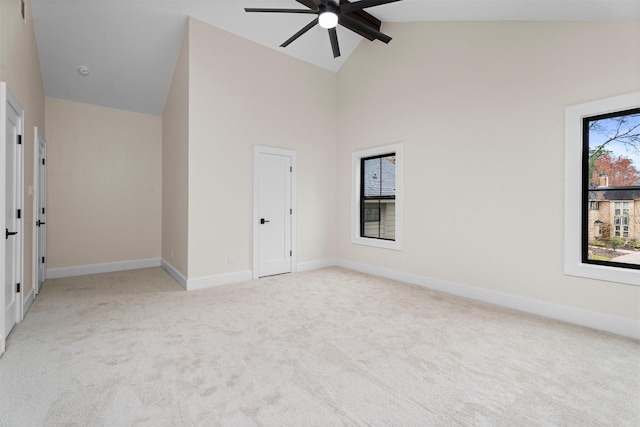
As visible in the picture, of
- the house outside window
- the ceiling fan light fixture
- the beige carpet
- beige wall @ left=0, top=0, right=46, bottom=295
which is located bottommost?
the beige carpet

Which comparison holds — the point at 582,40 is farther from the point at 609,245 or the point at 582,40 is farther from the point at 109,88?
the point at 109,88

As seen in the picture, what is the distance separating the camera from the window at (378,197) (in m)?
4.73

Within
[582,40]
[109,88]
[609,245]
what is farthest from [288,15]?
[609,245]

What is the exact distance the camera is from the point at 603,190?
2.98 metres

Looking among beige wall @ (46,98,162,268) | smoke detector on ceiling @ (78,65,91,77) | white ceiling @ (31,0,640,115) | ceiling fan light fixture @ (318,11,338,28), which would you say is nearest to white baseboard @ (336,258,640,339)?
white ceiling @ (31,0,640,115)

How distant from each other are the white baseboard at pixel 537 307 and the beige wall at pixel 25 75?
4.78m

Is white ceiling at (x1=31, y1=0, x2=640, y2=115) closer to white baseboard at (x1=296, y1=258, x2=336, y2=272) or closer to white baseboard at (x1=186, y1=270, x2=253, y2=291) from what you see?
white baseboard at (x1=186, y1=270, x2=253, y2=291)

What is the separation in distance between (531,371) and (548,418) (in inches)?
21.2

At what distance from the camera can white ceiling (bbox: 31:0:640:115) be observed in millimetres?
3537

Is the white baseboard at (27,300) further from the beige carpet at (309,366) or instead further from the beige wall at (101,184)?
the beige wall at (101,184)

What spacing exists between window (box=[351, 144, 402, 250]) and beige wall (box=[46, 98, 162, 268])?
12.6ft

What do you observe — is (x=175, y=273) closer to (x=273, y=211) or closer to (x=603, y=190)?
(x=273, y=211)

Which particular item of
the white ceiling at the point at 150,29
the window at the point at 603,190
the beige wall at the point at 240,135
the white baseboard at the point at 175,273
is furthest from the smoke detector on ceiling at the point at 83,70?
the window at the point at 603,190

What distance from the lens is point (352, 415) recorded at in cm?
173
